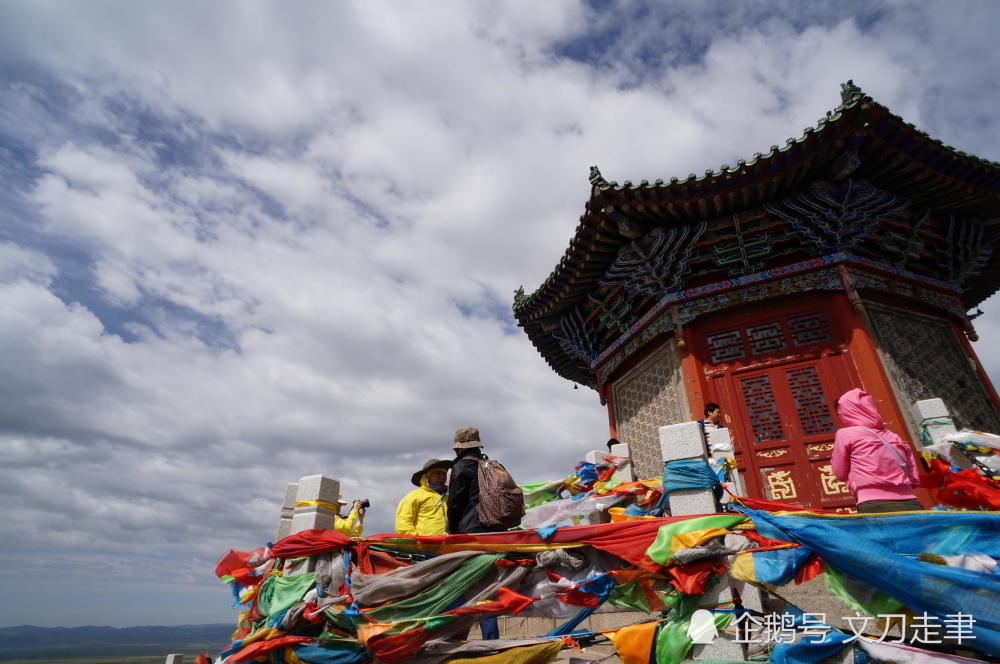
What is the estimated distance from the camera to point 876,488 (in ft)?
14.0

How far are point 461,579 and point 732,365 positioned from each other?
6651mm

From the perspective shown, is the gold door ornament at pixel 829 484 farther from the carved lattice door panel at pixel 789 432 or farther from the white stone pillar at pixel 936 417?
the white stone pillar at pixel 936 417

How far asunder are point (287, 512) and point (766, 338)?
8.03 meters

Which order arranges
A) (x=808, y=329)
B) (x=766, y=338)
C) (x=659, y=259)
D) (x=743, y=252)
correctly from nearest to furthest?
1. (x=808, y=329)
2. (x=766, y=338)
3. (x=743, y=252)
4. (x=659, y=259)

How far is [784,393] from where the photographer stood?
851 cm

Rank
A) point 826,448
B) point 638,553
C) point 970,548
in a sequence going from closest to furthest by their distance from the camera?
point 970,548 → point 638,553 → point 826,448

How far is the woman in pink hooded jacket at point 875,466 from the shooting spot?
4.20 m

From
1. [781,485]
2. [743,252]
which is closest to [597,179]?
[743,252]

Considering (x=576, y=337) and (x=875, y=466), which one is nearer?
(x=875, y=466)

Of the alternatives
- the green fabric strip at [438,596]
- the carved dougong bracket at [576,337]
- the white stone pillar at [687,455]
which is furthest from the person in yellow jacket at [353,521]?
the carved dougong bracket at [576,337]

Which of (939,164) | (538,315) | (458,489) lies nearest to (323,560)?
(458,489)

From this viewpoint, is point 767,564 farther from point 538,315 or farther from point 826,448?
point 538,315

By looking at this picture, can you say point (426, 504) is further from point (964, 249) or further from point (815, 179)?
point (964, 249)

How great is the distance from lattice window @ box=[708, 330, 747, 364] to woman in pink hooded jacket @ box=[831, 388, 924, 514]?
456cm
